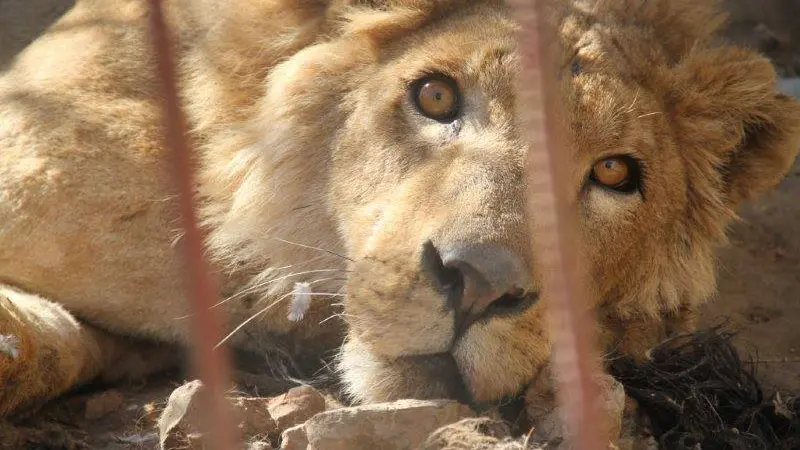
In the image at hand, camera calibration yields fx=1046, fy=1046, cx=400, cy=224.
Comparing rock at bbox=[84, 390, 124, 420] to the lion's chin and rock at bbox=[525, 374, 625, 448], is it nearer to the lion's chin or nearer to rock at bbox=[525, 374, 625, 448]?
the lion's chin

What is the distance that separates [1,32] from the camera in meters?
5.09

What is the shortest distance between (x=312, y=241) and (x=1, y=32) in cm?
285

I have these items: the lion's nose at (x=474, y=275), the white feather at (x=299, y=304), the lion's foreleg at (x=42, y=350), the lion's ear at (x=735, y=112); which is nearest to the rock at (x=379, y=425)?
the lion's nose at (x=474, y=275)

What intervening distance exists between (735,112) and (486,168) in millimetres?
994

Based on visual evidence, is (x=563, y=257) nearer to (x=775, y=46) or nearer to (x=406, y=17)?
(x=406, y=17)

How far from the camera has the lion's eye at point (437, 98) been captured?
2.86 metres

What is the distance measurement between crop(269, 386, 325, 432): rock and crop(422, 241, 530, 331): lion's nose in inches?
21.1

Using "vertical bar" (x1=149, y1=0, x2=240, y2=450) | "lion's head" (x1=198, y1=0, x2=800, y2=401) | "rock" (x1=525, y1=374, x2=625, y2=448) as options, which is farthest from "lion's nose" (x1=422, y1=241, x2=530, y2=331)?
"vertical bar" (x1=149, y1=0, x2=240, y2=450)

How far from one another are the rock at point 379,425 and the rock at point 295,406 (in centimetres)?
19

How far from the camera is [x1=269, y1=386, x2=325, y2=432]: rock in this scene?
8.55ft

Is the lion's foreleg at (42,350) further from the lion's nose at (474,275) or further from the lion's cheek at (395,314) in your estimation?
the lion's nose at (474,275)

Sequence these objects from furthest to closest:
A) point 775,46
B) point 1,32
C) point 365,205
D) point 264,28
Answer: point 775,46, point 1,32, point 264,28, point 365,205

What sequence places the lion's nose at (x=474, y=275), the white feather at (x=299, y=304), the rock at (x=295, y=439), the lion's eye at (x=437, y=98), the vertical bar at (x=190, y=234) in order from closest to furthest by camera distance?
the vertical bar at (x=190, y=234) → the lion's nose at (x=474, y=275) → the rock at (x=295, y=439) → the lion's eye at (x=437, y=98) → the white feather at (x=299, y=304)

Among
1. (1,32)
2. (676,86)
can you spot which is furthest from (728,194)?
(1,32)
